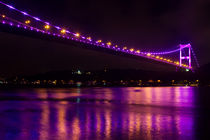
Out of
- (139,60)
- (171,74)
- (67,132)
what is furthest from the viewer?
(171,74)

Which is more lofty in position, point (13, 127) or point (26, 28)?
point (26, 28)

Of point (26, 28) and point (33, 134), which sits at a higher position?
point (26, 28)

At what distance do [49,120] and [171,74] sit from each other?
203 feet

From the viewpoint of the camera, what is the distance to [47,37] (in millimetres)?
35938

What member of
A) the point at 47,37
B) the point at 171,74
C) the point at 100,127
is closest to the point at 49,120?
the point at 100,127

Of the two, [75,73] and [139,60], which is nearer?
[139,60]

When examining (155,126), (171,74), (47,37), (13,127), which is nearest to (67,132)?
(13,127)

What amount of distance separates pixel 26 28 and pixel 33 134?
27.6 m

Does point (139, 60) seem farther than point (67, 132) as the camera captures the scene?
Yes

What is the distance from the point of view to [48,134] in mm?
6828

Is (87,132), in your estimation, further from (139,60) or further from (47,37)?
(139,60)

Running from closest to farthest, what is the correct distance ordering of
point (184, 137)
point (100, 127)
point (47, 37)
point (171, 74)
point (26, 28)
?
point (184, 137) → point (100, 127) → point (26, 28) → point (47, 37) → point (171, 74)

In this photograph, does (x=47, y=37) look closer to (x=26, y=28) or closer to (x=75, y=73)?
(x=26, y=28)

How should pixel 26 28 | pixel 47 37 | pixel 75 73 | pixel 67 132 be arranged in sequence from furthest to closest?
pixel 75 73, pixel 47 37, pixel 26 28, pixel 67 132
